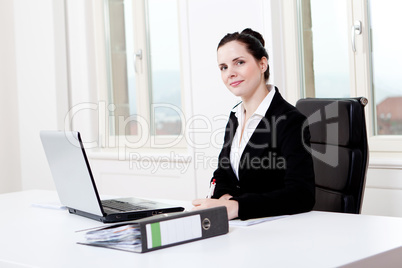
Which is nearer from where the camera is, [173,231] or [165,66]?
[173,231]

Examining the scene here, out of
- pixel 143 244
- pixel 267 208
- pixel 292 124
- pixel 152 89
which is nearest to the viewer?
pixel 143 244

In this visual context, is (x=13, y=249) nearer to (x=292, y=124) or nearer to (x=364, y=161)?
(x=292, y=124)

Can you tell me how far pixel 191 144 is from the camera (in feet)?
11.6

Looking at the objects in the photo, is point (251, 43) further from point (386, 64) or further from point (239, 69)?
point (386, 64)

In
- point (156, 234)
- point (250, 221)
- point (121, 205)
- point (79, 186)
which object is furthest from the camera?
point (121, 205)

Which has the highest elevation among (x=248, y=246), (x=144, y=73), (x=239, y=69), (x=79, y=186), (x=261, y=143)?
(x=144, y=73)

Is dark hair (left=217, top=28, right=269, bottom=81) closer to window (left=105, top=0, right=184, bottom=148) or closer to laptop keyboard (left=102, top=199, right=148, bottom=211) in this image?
laptop keyboard (left=102, top=199, right=148, bottom=211)

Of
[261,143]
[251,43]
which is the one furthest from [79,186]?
[251,43]

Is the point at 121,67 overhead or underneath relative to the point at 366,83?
overhead

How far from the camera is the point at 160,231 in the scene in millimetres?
1305

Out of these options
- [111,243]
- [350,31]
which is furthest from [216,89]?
[111,243]

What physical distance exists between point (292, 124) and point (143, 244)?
2.54 feet

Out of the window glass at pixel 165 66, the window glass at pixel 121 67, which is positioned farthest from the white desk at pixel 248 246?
the window glass at pixel 121 67

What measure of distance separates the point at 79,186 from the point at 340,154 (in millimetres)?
922
